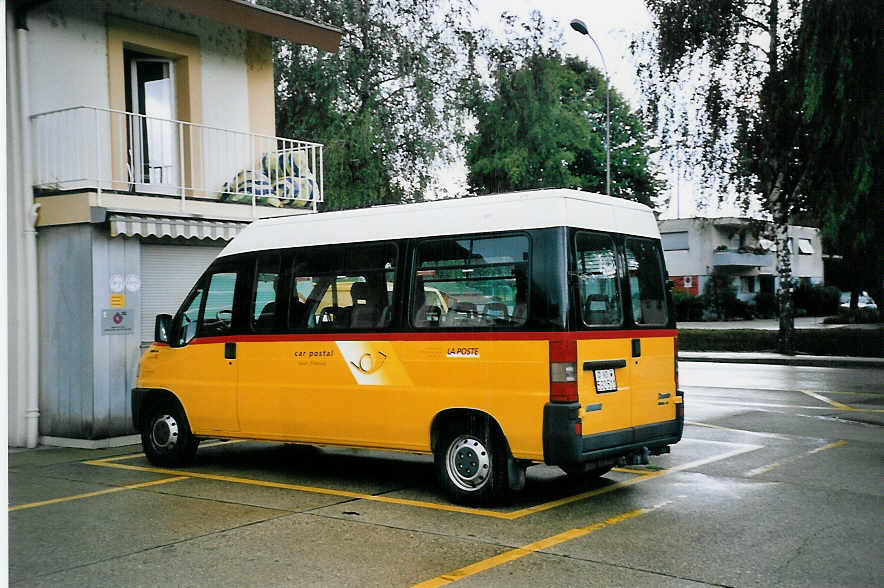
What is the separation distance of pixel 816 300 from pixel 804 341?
38368 millimetres

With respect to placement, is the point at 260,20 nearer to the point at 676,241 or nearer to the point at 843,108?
the point at 843,108

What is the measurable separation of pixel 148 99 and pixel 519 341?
9036mm

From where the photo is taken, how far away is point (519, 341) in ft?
24.2

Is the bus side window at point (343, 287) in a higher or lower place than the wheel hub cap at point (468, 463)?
higher

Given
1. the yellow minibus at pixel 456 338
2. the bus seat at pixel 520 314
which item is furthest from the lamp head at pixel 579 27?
the bus seat at pixel 520 314

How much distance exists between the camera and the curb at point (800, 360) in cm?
2333

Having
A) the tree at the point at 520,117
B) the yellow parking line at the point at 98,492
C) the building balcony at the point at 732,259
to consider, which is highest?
the tree at the point at 520,117

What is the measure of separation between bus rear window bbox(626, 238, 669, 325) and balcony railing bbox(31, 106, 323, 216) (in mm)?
6885

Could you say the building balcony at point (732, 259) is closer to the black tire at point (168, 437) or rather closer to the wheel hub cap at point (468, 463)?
the black tire at point (168, 437)

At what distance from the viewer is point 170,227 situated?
12094 mm

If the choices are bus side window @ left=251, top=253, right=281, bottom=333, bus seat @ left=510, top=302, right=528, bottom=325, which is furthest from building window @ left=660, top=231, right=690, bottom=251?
bus seat @ left=510, top=302, right=528, bottom=325

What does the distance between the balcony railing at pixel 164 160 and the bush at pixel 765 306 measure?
46.3 m

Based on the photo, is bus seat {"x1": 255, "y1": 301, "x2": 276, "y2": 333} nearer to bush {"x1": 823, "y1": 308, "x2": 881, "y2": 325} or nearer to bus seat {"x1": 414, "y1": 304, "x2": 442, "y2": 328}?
bus seat {"x1": 414, "y1": 304, "x2": 442, "y2": 328}

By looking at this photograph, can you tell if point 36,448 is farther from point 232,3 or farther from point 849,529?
point 849,529
